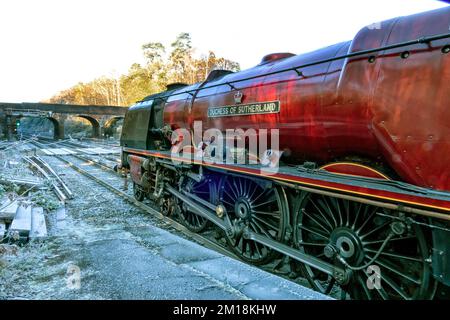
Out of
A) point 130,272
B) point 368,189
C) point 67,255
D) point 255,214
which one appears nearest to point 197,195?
point 255,214

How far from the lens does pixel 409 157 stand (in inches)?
111

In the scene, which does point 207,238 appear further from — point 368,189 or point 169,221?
point 368,189

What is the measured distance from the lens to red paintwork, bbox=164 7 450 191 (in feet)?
8.61

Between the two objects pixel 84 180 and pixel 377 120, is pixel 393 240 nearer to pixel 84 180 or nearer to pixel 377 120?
pixel 377 120

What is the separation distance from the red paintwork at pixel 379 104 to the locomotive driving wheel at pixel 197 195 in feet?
6.37

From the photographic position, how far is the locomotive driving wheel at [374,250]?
112 inches

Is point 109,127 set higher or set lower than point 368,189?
higher

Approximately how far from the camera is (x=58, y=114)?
1905 inches

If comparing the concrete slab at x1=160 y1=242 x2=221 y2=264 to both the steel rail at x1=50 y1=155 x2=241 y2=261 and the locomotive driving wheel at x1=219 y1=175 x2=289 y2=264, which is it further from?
the steel rail at x1=50 y1=155 x2=241 y2=261

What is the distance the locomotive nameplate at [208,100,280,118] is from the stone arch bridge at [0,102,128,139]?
46.3 metres

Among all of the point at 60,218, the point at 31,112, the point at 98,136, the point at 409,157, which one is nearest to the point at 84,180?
the point at 60,218

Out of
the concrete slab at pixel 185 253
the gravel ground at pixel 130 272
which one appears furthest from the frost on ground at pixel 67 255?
the concrete slab at pixel 185 253

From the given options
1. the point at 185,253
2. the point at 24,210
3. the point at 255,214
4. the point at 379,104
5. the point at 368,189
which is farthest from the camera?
the point at 24,210

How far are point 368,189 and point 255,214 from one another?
7.48 ft
